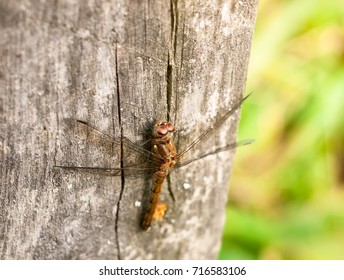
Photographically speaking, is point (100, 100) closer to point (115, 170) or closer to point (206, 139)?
point (115, 170)

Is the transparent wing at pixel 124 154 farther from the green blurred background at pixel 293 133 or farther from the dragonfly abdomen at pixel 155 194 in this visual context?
the green blurred background at pixel 293 133

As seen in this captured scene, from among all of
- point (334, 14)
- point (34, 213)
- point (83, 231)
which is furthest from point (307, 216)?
point (34, 213)

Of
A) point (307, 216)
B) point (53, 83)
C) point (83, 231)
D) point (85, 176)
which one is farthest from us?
point (307, 216)

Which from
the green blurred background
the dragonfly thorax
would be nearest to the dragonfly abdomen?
the dragonfly thorax

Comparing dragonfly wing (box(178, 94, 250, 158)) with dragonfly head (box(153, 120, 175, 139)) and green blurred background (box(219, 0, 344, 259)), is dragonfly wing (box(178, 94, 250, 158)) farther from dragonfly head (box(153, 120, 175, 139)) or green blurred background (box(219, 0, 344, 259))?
green blurred background (box(219, 0, 344, 259))

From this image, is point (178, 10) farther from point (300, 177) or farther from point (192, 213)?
point (300, 177)

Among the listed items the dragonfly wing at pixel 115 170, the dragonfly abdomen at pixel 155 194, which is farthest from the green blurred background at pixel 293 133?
the dragonfly wing at pixel 115 170
